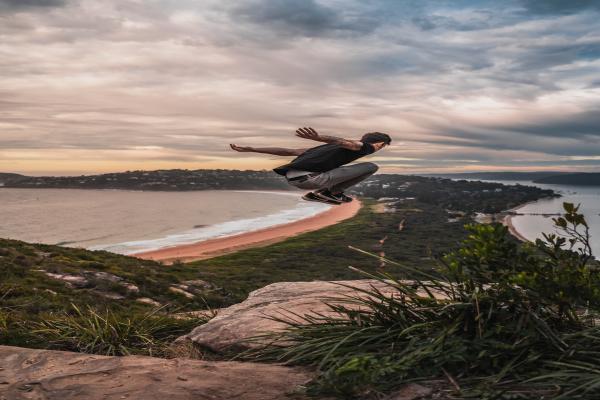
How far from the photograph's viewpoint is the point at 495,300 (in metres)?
5.20

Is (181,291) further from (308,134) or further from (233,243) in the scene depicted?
(233,243)

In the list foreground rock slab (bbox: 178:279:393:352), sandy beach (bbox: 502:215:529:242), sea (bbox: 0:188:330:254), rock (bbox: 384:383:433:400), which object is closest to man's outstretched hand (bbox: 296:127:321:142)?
foreground rock slab (bbox: 178:279:393:352)

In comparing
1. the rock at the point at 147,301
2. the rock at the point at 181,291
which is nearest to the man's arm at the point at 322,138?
the rock at the point at 147,301

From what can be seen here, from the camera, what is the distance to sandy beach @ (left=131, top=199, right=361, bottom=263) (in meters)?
44.1

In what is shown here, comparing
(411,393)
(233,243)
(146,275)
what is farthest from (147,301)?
(233,243)

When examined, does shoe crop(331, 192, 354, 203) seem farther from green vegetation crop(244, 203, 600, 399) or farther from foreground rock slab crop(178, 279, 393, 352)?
foreground rock slab crop(178, 279, 393, 352)

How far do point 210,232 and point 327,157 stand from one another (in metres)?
59.1

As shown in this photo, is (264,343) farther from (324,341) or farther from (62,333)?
(62,333)

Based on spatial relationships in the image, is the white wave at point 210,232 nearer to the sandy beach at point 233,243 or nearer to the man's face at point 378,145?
the sandy beach at point 233,243

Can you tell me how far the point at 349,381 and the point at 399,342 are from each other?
109 centimetres

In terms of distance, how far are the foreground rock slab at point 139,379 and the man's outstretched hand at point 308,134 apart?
2403 millimetres

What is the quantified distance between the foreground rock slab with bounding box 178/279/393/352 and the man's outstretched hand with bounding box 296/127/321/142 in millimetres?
2366

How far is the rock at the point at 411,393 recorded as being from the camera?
433 centimetres

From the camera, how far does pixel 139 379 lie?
5.21m
